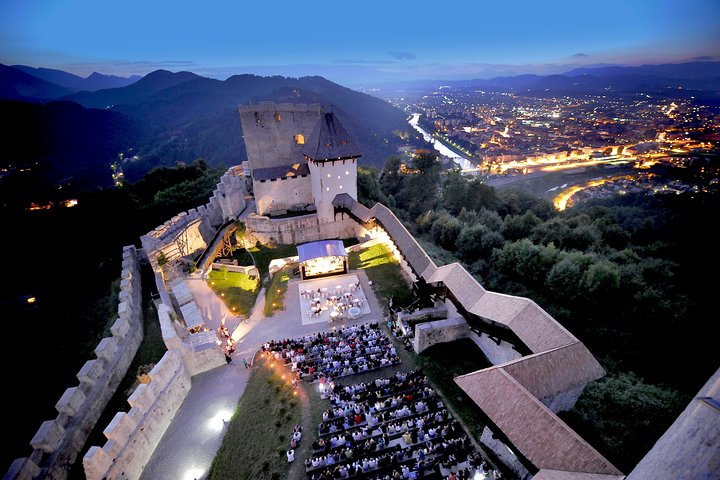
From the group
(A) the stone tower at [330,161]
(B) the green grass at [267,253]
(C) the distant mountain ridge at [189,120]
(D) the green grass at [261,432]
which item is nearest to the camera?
(D) the green grass at [261,432]

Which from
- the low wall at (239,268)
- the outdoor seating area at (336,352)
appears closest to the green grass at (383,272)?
the outdoor seating area at (336,352)

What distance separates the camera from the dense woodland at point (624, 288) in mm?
15125

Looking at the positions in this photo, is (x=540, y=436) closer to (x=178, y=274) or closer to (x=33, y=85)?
(x=178, y=274)

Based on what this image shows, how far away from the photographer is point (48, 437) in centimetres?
1488

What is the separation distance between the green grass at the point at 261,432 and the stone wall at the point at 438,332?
758cm

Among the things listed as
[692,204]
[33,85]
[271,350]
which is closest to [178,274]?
[271,350]

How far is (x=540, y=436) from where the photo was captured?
1136 cm

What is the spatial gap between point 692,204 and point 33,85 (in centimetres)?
24165

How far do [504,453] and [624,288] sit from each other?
1622 cm

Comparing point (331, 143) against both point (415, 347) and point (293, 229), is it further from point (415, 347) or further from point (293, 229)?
point (415, 347)

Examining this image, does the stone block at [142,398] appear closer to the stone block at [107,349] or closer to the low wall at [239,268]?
the stone block at [107,349]

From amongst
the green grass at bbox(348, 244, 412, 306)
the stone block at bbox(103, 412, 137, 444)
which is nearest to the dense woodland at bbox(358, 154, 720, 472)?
the green grass at bbox(348, 244, 412, 306)

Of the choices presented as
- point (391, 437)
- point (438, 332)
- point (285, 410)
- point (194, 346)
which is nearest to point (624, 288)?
point (438, 332)

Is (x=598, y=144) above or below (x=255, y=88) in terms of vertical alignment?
below
